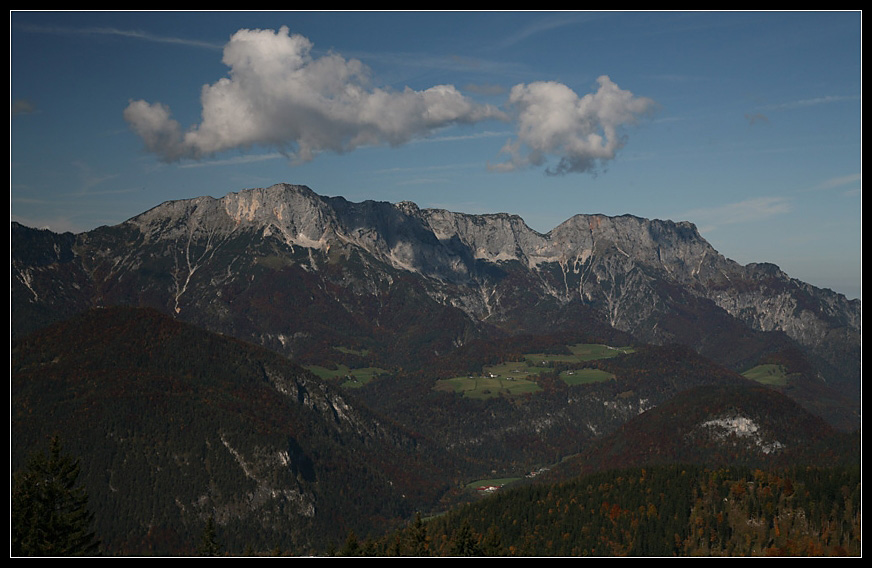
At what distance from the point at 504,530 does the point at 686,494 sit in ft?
124

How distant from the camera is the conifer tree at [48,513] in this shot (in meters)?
94.2

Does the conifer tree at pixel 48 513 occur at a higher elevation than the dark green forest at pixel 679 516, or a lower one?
higher

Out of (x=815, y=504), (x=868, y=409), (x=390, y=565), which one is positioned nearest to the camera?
(x=390, y=565)

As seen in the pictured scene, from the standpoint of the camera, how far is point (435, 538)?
18688 cm

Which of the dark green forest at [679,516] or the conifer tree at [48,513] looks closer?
the conifer tree at [48,513]

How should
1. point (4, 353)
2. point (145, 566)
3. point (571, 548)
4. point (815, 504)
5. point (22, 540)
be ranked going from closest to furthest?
point (4, 353) < point (145, 566) < point (22, 540) < point (815, 504) < point (571, 548)

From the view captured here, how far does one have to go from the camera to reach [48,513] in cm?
9750

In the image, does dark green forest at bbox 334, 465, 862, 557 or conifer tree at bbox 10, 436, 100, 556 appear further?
dark green forest at bbox 334, 465, 862, 557

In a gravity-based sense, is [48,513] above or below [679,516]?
above

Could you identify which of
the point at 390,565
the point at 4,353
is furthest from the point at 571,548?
the point at 4,353

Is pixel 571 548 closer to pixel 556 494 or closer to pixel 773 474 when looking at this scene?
pixel 556 494

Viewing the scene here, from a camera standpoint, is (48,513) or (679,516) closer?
(48,513)

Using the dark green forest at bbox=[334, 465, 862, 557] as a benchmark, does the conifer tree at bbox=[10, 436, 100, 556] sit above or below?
above

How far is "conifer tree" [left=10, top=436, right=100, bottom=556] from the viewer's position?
309ft
